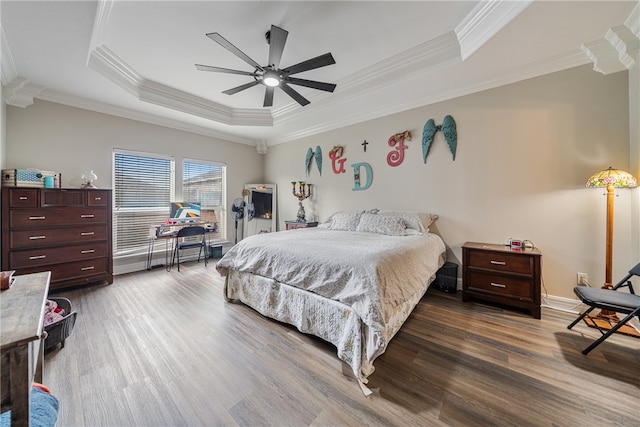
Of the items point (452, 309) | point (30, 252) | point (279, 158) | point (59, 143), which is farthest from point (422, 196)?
point (59, 143)

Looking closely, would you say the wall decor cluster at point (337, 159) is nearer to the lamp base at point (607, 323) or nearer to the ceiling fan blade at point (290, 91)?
the ceiling fan blade at point (290, 91)

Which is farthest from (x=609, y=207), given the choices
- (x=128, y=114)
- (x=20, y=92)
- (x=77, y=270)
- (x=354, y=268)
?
(x=20, y=92)

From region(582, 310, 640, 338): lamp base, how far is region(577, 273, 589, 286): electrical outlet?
0.28m

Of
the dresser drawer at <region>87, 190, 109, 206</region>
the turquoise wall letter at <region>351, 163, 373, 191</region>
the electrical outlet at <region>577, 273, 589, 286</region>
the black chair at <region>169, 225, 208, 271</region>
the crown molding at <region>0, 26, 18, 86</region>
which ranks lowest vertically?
the electrical outlet at <region>577, 273, 589, 286</region>

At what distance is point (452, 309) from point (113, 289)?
4136 mm

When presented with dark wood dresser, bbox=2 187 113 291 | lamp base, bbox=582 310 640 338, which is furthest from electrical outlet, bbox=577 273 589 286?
dark wood dresser, bbox=2 187 113 291

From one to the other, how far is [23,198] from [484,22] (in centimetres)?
503

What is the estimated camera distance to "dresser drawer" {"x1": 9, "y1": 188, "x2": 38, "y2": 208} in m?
2.56

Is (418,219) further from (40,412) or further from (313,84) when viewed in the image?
(40,412)

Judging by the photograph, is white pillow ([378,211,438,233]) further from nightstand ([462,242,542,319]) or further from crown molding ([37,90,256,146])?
crown molding ([37,90,256,146])

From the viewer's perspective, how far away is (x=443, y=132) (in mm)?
3111

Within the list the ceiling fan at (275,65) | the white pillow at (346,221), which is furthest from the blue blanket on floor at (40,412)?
the white pillow at (346,221)

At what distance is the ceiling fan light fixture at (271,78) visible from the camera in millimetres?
2328

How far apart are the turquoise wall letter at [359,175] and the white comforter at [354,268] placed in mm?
1507
